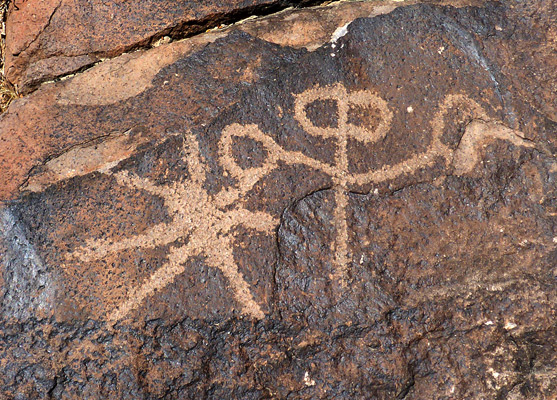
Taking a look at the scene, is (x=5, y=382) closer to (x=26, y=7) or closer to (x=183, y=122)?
(x=183, y=122)

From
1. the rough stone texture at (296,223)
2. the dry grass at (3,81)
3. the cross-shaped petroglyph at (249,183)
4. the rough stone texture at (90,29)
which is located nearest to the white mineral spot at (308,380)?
the rough stone texture at (296,223)

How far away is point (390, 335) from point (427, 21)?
0.95 meters

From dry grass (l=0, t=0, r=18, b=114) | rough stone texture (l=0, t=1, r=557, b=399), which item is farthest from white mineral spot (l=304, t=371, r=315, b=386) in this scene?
dry grass (l=0, t=0, r=18, b=114)

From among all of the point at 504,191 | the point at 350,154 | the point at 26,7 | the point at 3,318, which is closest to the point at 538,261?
the point at 504,191

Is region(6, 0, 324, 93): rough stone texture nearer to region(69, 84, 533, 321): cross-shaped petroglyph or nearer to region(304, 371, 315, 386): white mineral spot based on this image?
region(69, 84, 533, 321): cross-shaped petroglyph

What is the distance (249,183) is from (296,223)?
170 millimetres

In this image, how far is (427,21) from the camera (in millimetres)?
1639

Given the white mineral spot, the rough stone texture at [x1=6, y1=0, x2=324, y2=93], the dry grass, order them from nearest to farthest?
the white mineral spot → the rough stone texture at [x1=6, y1=0, x2=324, y2=93] → the dry grass

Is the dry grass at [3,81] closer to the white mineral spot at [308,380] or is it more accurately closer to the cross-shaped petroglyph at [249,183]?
the cross-shaped petroglyph at [249,183]

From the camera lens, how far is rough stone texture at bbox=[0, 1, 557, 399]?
1.32m

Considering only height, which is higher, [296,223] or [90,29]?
[90,29]

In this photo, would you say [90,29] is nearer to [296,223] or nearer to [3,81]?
[3,81]

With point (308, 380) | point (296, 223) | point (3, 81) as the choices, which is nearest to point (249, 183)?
point (296, 223)

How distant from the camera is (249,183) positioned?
1453 mm
